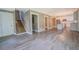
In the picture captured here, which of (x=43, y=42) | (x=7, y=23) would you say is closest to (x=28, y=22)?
(x=7, y=23)

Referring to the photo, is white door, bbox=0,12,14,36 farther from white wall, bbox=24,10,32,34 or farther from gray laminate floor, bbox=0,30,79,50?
white wall, bbox=24,10,32,34

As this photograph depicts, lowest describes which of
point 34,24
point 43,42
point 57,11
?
point 43,42

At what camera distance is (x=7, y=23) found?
7.08ft

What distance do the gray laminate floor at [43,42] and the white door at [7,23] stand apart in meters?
0.12

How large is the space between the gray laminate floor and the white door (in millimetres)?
123

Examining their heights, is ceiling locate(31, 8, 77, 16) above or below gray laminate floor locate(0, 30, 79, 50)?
above

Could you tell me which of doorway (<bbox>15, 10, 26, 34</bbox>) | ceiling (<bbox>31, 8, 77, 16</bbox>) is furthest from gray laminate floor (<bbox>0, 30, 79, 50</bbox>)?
ceiling (<bbox>31, 8, 77, 16</bbox>)

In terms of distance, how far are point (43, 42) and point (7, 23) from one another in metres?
0.85

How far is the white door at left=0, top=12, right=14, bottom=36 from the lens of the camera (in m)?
2.13

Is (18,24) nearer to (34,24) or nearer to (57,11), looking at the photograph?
(34,24)

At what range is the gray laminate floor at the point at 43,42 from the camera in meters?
2.12

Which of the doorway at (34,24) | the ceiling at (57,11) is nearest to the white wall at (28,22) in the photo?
the doorway at (34,24)
